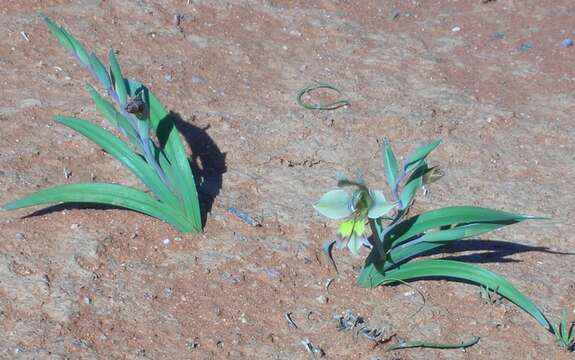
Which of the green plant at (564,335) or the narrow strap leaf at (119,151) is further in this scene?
the narrow strap leaf at (119,151)

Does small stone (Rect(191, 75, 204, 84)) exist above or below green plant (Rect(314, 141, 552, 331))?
below

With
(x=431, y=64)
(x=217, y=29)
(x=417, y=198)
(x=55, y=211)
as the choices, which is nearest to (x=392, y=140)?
(x=417, y=198)

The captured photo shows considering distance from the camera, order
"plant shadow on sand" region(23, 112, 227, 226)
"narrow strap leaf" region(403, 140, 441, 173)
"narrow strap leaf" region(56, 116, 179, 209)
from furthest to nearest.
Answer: "plant shadow on sand" region(23, 112, 227, 226) < "narrow strap leaf" region(56, 116, 179, 209) < "narrow strap leaf" region(403, 140, 441, 173)

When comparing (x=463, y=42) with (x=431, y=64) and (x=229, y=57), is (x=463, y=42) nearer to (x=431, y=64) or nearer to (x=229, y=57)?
(x=431, y=64)

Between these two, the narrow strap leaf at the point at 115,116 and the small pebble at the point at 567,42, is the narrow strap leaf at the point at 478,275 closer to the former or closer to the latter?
the narrow strap leaf at the point at 115,116

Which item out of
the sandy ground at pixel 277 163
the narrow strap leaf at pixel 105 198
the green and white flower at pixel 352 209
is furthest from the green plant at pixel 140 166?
the green and white flower at pixel 352 209

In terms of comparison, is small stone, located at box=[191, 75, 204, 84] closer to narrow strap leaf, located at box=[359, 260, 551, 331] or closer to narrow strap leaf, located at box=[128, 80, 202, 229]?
narrow strap leaf, located at box=[128, 80, 202, 229]

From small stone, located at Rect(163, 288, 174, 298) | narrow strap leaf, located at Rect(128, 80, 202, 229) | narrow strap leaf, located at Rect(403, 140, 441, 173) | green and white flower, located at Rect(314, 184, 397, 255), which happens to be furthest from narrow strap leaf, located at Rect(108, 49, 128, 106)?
narrow strap leaf, located at Rect(403, 140, 441, 173)
